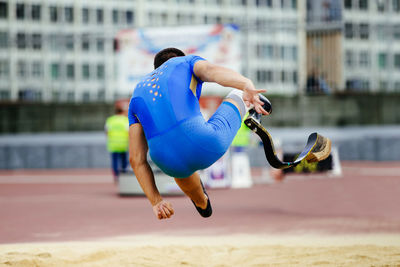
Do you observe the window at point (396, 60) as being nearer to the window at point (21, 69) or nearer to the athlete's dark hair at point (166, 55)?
the window at point (21, 69)

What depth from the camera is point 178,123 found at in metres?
4.49

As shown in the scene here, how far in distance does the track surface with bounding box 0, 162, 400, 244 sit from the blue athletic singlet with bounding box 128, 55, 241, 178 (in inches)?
140

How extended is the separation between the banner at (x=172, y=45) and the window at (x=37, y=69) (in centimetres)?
252

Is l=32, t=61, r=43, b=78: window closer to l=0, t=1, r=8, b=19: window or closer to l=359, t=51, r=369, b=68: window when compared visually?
l=359, t=51, r=369, b=68: window

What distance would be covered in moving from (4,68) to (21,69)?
226 cm

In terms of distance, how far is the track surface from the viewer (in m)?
8.33

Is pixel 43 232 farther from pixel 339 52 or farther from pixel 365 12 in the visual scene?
pixel 365 12

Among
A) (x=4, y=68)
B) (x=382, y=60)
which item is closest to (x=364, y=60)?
(x=382, y=60)

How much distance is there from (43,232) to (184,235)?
1937mm

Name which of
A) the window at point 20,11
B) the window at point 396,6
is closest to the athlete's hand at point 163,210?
the window at point 396,6

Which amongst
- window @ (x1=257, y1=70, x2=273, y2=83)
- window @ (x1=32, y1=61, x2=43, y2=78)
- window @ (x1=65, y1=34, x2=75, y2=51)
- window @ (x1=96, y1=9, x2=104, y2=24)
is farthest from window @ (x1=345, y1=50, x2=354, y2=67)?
window @ (x1=96, y1=9, x2=104, y2=24)

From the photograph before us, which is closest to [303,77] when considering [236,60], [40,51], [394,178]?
[236,60]

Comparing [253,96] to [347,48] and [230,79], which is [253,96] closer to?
[230,79]

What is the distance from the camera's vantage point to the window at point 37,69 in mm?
20145
